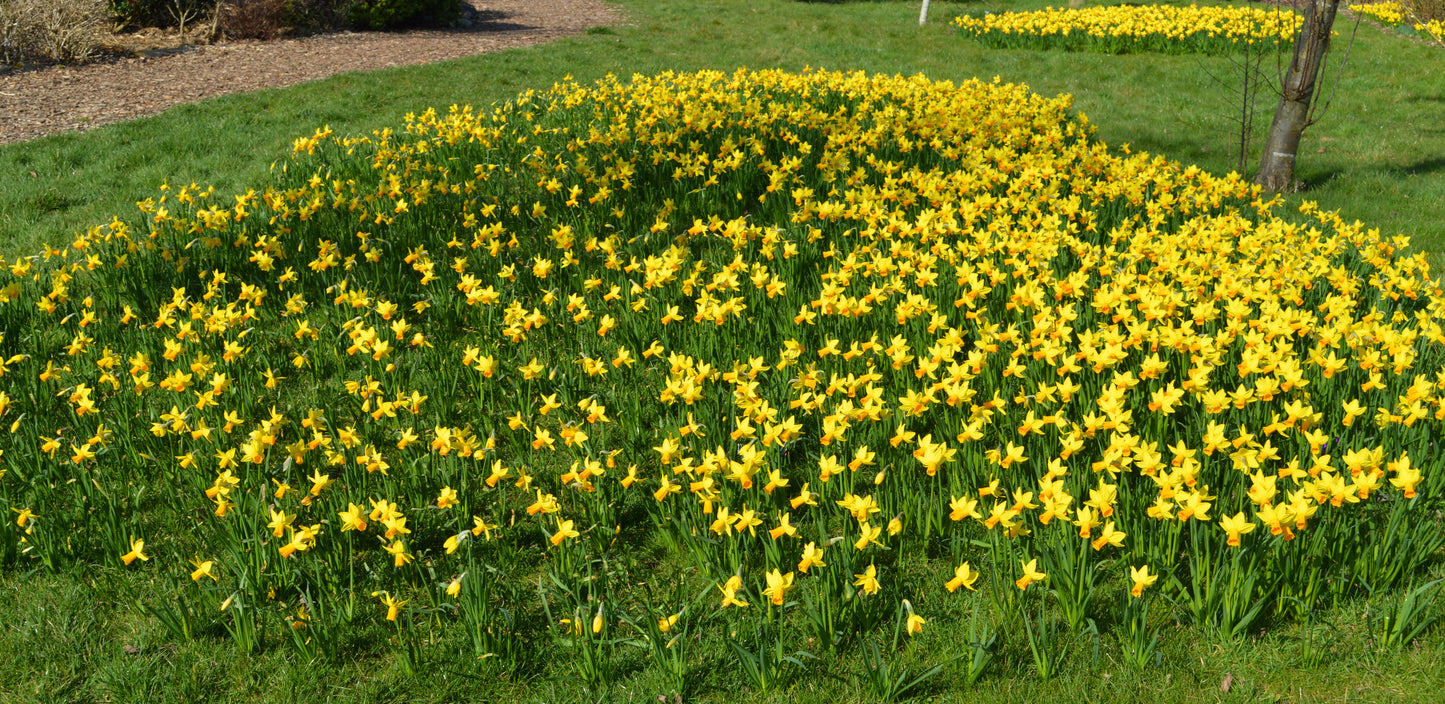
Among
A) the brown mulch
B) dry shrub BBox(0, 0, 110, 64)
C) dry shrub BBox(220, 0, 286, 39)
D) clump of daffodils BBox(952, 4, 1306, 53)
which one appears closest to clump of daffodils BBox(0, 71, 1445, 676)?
the brown mulch

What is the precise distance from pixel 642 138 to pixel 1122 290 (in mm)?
4462

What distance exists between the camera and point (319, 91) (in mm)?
11242

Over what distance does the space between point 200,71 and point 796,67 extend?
9.12 metres

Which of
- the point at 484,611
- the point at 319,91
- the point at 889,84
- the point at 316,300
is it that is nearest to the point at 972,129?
the point at 889,84

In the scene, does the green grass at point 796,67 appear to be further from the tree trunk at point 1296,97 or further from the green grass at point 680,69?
the tree trunk at point 1296,97

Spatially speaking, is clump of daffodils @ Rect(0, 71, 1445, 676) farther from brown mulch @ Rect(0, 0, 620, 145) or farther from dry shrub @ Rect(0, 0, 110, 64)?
dry shrub @ Rect(0, 0, 110, 64)

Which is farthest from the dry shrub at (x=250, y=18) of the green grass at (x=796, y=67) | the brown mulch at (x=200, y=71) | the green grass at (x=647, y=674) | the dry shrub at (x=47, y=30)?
the green grass at (x=647, y=674)

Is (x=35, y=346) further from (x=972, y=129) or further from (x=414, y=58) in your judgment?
(x=414, y=58)

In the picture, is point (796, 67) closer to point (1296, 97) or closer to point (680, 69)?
point (680, 69)

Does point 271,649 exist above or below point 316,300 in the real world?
below

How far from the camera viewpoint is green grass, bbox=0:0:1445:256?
25.2 ft

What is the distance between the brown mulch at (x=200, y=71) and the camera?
9741mm

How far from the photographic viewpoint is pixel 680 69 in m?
14.0

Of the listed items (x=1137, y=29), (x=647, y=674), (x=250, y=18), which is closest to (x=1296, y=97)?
(x=647, y=674)
